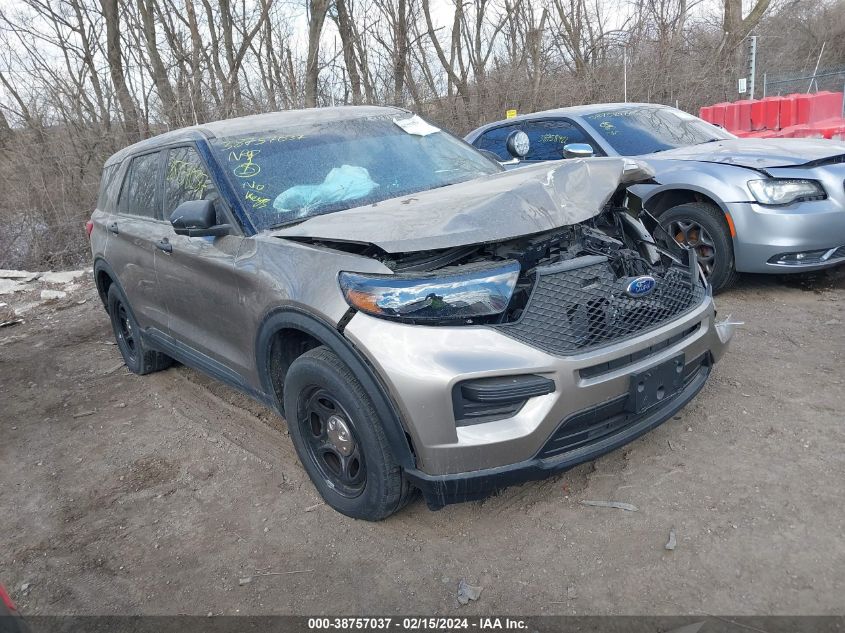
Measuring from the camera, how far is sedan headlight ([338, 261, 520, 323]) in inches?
91.7

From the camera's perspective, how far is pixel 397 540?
8.67 ft

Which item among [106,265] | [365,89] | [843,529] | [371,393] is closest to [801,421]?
[843,529]

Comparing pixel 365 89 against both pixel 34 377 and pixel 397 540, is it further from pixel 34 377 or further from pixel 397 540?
pixel 397 540

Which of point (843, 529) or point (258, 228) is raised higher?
point (258, 228)

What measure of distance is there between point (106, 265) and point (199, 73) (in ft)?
37.3

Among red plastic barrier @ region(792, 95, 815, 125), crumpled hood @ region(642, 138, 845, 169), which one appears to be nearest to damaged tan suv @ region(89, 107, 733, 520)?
crumpled hood @ region(642, 138, 845, 169)

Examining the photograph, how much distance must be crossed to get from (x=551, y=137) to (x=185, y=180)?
3691 mm

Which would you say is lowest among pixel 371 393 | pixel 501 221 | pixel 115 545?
pixel 115 545

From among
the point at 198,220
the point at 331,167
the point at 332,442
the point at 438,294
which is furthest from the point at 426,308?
the point at 331,167

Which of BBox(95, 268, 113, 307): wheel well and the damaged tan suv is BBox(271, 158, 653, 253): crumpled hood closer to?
the damaged tan suv

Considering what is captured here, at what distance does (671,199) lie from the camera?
5.09 metres

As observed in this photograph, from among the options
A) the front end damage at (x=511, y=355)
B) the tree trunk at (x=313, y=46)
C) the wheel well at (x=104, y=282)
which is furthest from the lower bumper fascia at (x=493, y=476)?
the tree trunk at (x=313, y=46)

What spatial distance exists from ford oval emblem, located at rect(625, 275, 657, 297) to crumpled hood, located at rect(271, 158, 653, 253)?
0.33 meters

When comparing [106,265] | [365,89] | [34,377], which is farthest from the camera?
[365,89]
